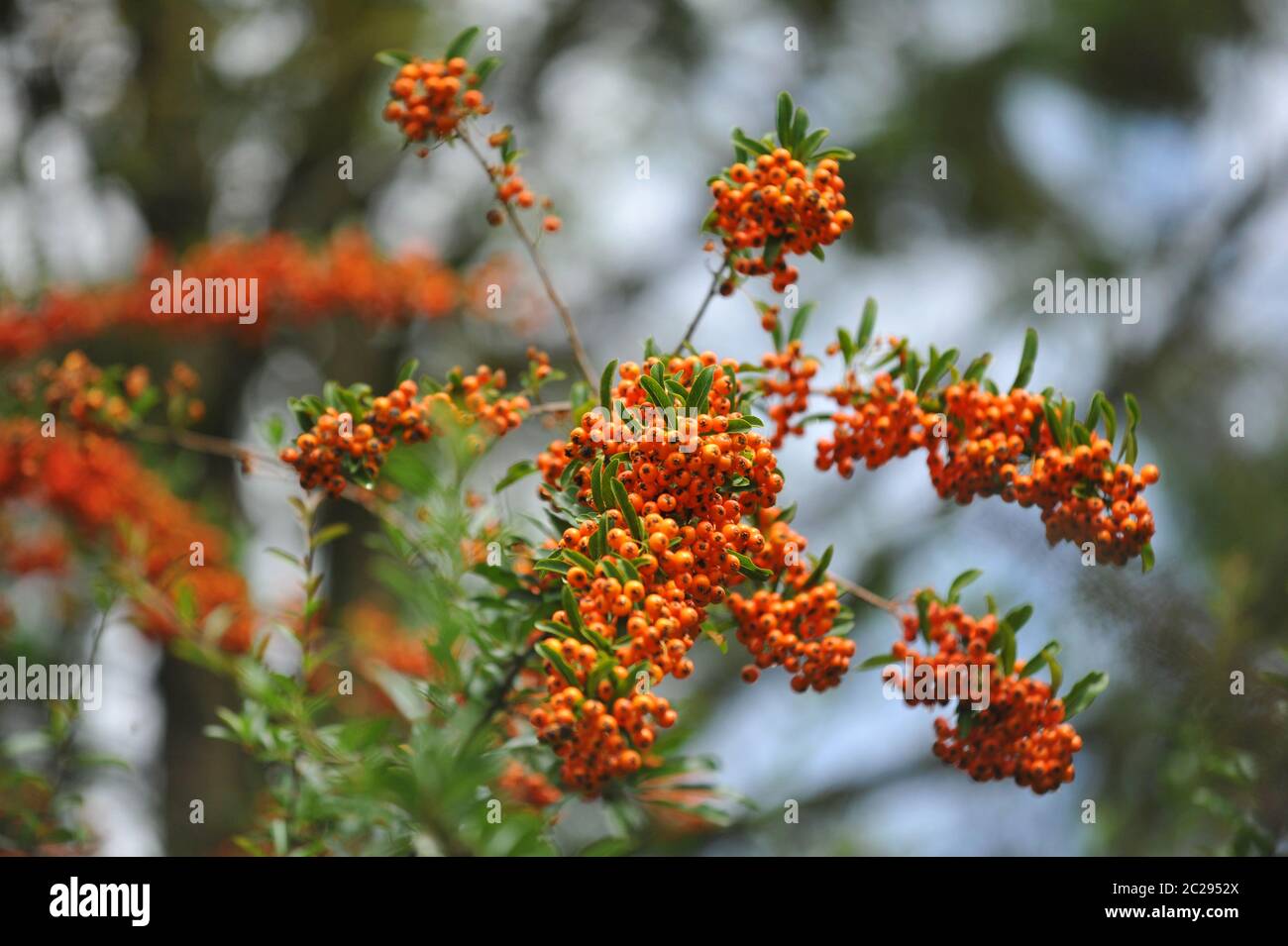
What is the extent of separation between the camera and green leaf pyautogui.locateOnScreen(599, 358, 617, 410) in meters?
1.95

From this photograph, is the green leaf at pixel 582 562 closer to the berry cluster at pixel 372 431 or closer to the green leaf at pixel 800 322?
the berry cluster at pixel 372 431

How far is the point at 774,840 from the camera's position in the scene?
15.8 ft

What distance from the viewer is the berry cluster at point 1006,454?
2.10 metres

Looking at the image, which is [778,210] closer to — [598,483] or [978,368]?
[978,368]

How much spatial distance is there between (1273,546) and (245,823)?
3678 mm

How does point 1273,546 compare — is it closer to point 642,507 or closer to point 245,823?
point 642,507

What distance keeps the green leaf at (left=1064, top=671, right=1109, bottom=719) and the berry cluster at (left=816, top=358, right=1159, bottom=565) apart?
23cm

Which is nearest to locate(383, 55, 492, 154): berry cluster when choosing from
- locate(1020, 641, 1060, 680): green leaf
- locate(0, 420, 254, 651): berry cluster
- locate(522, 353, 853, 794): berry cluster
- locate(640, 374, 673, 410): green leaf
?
locate(522, 353, 853, 794): berry cluster

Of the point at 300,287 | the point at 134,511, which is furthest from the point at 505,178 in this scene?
the point at 300,287

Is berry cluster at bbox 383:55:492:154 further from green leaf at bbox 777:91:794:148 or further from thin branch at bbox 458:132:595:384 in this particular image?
Result: green leaf at bbox 777:91:794:148

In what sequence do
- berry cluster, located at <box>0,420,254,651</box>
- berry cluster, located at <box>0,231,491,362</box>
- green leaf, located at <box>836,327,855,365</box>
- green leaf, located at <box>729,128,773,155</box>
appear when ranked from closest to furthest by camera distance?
green leaf, located at <box>729,128,773,155</box> < green leaf, located at <box>836,327,855,365</box> < berry cluster, located at <box>0,420,254,651</box> < berry cluster, located at <box>0,231,491,362</box>

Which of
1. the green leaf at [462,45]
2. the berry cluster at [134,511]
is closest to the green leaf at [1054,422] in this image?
the green leaf at [462,45]

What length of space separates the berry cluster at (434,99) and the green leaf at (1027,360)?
1.15 metres
